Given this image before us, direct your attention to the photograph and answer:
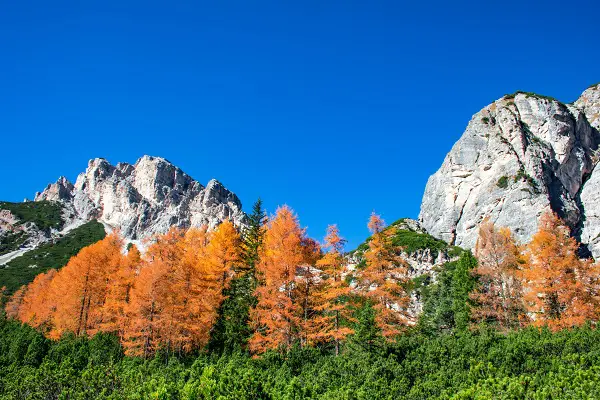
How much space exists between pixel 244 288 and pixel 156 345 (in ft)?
19.4

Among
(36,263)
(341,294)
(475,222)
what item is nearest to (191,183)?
(36,263)

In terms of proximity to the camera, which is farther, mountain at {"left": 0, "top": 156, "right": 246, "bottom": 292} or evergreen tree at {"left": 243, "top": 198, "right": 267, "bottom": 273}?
mountain at {"left": 0, "top": 156, "right": 246, "bottom": 292}

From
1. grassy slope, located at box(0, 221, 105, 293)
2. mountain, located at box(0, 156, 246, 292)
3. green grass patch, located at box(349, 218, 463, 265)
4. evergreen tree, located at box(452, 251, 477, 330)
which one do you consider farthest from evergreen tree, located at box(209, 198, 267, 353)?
mountain, located at box(0, 156, 246, 292)

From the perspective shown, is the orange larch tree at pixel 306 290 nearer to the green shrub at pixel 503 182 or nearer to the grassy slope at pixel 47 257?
the green shrub at pixel 503 182

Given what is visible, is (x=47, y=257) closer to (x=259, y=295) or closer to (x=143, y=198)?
(x=143, y=198)

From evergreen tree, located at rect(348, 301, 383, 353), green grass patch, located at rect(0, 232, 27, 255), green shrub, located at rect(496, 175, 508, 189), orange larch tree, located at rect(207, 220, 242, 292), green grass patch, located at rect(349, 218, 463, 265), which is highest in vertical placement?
green grass patch, located at rect(0, 232, 27, 255)

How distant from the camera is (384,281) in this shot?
22.0 metres

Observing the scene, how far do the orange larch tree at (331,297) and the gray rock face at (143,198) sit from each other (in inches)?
4944

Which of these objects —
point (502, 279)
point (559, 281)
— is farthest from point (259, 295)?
point (502, 279)

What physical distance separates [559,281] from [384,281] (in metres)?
9.95

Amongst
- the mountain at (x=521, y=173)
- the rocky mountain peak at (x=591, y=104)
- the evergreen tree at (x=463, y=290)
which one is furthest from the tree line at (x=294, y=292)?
the rocky mountain peak at (x=591, y=104)

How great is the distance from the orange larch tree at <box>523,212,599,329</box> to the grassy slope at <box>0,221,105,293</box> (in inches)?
3643

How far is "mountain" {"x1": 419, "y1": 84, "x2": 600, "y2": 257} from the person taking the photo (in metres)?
65.4

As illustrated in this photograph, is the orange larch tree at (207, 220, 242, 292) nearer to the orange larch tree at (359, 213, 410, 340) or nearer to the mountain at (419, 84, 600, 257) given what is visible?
the orange larch tree at (359, 213, 410, 340)
